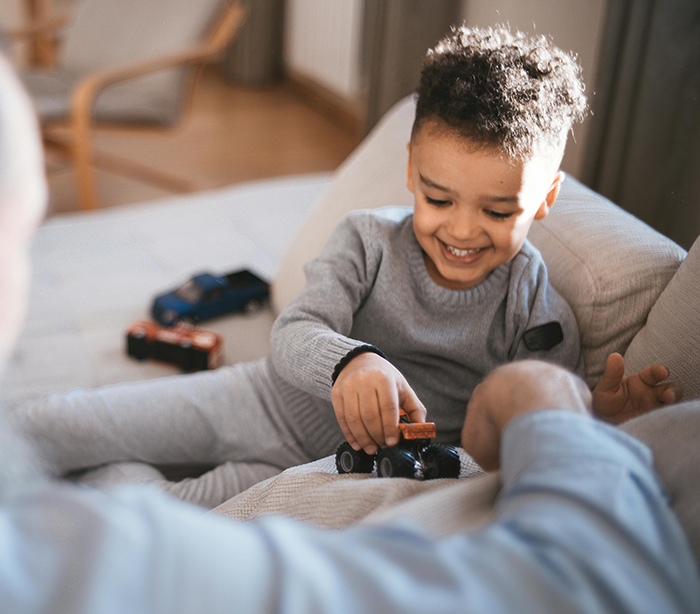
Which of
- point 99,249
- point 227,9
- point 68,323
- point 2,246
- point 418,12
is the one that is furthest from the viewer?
point 227,9

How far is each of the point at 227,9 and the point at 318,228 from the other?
193 cm

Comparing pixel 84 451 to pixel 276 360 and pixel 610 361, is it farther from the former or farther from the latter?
pixel 610 361

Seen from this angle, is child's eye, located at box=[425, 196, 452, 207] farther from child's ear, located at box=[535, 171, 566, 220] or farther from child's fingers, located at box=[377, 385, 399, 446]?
child's fingers, located at box=[377, 385, 399, 446]

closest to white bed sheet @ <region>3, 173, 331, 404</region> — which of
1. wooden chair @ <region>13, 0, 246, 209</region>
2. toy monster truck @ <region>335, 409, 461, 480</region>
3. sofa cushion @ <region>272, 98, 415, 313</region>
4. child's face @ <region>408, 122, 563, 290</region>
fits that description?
sofa cushion @ <region>272, 98, 415, 313</region>

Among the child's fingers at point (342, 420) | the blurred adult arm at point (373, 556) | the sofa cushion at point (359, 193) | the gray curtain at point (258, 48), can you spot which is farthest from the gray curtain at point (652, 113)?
the gray curtain at point (258, 48)

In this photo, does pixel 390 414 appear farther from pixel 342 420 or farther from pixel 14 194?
pixel 14 194

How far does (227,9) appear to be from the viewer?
111 inches

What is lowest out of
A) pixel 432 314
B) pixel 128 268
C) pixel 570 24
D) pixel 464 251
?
→ pixel 128 268

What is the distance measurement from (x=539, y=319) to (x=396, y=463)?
0.38 meters

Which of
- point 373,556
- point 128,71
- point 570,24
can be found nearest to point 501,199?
point 373,556

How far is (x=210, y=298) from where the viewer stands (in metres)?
1.37

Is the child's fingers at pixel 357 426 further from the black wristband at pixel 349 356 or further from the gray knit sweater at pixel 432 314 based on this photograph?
the gray knit sweater at pixel 432 314

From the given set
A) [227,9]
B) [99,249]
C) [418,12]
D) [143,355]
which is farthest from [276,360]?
[227,9]

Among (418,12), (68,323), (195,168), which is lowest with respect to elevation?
(195,168)
